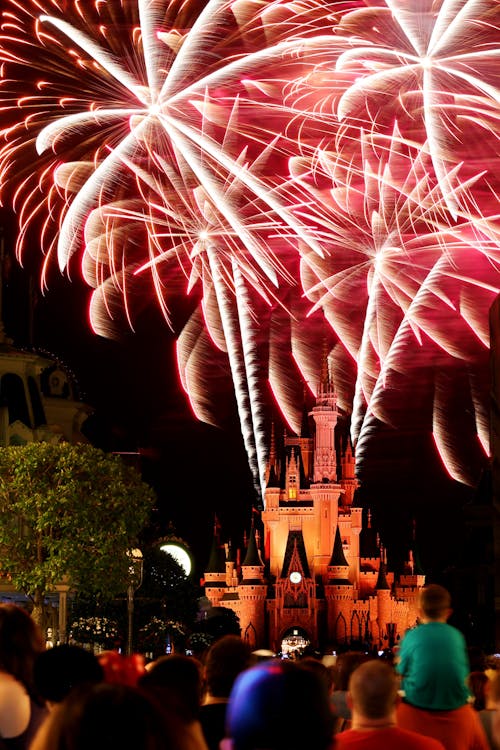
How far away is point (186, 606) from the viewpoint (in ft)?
367

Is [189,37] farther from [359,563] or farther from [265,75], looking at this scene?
[359,563]

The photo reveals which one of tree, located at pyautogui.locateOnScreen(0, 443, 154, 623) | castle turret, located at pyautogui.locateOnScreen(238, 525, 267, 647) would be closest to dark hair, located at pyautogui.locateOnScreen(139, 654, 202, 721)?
tree, located at pyautogui.locateOnScreen(0, 443, 154, 623)

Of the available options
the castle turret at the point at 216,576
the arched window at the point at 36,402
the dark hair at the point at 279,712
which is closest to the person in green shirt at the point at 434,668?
the dark hair at the point at 279,712

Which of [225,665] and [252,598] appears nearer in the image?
[225,665]

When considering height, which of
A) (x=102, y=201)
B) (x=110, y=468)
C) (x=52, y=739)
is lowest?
(x=52, y=739)

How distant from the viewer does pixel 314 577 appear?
194 meters

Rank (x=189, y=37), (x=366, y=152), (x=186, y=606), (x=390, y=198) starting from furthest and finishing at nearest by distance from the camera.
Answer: (x=186, y=606) → (x=390, y=198) → (x=366, y=152) → (x=189, y=37)

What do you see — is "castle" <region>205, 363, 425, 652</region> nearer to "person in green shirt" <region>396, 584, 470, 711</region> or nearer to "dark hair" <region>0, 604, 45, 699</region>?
"person in green shirt" <region>396, 584, 470, 711</region>

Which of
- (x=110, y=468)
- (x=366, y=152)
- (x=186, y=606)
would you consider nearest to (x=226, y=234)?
(x=366, y=152)

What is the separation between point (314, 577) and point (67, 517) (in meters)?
136

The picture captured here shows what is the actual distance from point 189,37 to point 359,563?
16333cm

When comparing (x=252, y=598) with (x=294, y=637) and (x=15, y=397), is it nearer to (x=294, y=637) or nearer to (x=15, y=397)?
(x=294, y=637)

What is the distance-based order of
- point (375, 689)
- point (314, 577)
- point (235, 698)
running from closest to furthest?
point (235, 698) → point (375, 689) → point (314, 577)

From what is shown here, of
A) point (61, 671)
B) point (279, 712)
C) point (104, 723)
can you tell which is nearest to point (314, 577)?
point (61, 671)
